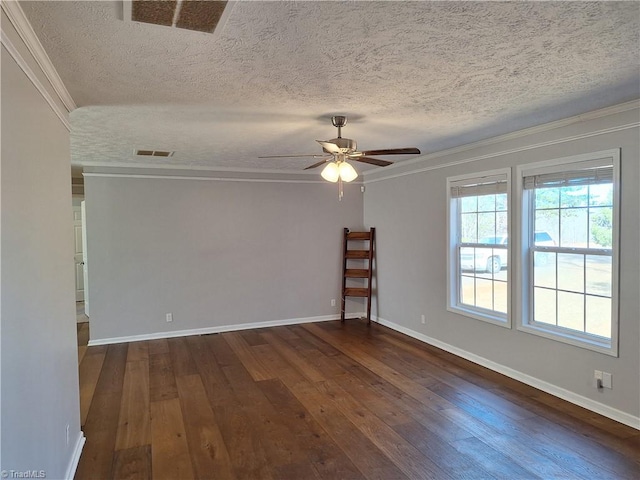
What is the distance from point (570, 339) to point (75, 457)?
153 inches

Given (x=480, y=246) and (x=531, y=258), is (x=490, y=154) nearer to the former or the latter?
(x=480, y=246)

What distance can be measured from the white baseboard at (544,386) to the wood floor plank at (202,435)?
2848mm

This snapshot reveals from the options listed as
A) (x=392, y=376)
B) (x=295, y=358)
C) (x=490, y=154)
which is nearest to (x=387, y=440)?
(x=392, y=376)

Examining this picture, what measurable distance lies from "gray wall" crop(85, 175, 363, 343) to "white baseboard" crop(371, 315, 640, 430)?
6.58 ft

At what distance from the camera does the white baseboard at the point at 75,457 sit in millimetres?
2405

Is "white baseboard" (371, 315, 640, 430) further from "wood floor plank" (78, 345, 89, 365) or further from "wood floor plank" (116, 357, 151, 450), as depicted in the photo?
"wood floor plank" (78, 345, 89, 365)

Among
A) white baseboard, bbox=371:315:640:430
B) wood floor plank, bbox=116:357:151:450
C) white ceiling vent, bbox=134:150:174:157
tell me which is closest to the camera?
wood floor plank, bbox=116:357:151:450

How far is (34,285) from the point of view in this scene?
1.85 m

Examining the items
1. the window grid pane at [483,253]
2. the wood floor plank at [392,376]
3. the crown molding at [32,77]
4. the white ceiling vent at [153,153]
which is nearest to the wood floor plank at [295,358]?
the wood floor plank at [392,376]

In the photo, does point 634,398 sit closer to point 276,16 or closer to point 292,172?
point 276,16

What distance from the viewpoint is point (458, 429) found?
3031 mm

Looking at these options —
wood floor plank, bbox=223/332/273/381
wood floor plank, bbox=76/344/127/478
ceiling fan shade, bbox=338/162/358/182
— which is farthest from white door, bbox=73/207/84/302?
ceiling fan shade, bbox=338/162/358/182

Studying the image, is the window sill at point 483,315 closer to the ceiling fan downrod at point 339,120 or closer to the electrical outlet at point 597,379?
the electrical outlet at point 597,379

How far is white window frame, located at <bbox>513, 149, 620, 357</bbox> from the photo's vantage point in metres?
3.09
